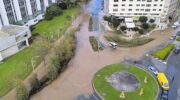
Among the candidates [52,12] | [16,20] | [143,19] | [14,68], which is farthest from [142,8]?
[14,68]

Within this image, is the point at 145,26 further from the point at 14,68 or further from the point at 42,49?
the point at 14,68

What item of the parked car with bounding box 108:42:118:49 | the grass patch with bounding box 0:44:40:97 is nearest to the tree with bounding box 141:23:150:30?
the parked car with bounding box 108:42:118:49

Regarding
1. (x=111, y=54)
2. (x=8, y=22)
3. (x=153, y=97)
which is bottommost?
(x=153, y=97)

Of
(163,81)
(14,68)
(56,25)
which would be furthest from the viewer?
(56,25)

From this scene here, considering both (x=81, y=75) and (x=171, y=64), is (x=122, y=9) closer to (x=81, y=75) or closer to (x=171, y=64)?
(x=171, y=64)

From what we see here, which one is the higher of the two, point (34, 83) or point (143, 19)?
point (143, 19)

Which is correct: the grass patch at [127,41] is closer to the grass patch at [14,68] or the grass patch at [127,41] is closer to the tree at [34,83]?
the grass patch at [14,68]

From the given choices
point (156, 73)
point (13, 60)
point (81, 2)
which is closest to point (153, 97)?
point (156, 73)
